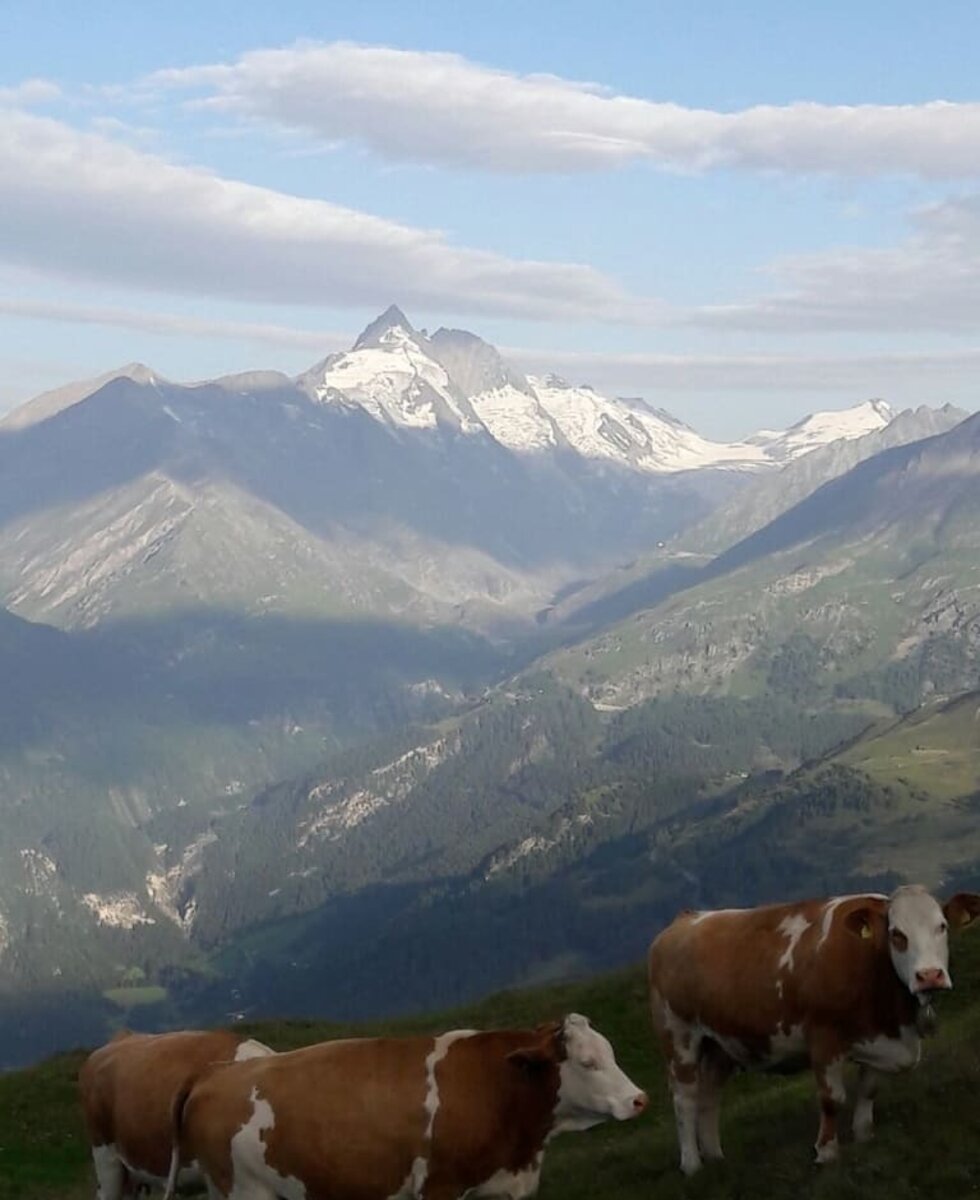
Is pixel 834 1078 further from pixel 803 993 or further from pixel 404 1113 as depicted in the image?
pixel 404 1113

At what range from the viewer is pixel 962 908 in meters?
23.1

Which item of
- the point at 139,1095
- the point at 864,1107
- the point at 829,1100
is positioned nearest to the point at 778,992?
the point at 829,1100

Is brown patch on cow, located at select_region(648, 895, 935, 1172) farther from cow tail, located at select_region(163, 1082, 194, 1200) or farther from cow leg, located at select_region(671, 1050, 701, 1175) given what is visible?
cow tail, located at select_region(163, 1082, 194, 1200)

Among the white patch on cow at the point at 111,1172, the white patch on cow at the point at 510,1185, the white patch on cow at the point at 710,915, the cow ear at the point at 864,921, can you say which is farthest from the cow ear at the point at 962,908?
the white patch on cow at the point at 111,1172

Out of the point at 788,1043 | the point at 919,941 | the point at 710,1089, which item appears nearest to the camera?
the point at 919,941

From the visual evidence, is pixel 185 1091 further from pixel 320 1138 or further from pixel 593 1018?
pixel 593 1018

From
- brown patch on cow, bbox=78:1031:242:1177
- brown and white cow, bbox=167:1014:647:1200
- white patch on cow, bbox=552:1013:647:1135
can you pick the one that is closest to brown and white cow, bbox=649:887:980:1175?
white patch on cow, bbox=552:1013:647:1135

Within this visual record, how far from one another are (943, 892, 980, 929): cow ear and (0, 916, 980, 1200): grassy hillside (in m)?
3.73

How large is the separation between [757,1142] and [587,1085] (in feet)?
22.4

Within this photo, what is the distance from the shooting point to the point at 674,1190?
24.6m

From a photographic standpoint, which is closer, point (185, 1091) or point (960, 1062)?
point (185, 1091)

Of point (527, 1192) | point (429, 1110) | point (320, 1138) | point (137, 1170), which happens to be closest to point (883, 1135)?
point (527, 1192)

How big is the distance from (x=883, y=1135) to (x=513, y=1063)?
736 centimetres

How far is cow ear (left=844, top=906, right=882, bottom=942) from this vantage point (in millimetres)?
22625
